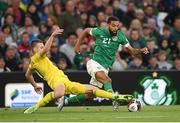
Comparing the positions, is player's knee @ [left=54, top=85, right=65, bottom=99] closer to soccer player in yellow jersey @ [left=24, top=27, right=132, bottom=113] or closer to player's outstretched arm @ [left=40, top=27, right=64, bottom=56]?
soccer player in yellow jersey @ [left=24, top=27, right=132, bottom=113]

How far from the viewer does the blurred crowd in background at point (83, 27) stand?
72.7ft

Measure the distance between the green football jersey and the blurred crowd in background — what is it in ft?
13.9

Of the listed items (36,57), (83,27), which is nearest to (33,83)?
(36,57)

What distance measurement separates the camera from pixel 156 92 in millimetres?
20859

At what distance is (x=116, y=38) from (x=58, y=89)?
6.43 feet

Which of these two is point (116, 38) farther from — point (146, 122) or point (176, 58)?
point (176, 58)

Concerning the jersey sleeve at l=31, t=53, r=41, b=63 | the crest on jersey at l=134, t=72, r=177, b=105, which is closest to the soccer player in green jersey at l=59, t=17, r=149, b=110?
the jersey sleeve at l=31, t=53, r=41, b=63

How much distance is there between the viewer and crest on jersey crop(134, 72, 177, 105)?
68.2 feet

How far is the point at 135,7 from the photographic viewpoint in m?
26.0

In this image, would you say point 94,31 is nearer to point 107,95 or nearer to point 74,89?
point 74,89

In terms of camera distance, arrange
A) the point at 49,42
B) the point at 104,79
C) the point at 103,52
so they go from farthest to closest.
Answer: the point at 103,52
the point at 104,79
the point at 49,42

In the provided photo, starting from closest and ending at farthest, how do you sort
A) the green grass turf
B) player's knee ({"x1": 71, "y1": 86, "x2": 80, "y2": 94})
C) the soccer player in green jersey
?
1. the green grass turf
2. player's knee ({"x1": 71, "y1": 86, "x2": 80, "y2": 94})
3. the soccer player in green jersey

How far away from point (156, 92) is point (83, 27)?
4.19 meters

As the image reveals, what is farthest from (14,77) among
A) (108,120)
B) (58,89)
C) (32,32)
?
(108,120)
